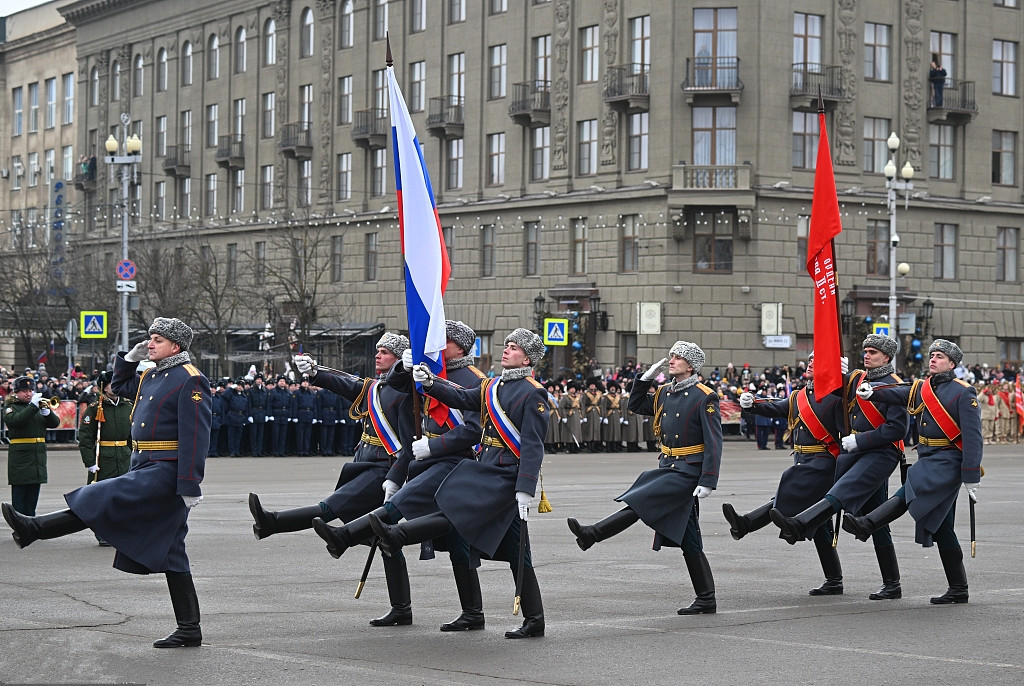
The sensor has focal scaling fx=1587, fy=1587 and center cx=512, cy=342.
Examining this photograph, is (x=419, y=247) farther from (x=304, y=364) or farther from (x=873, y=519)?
(x=873, y=519)

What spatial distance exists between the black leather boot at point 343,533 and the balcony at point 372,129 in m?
46.6

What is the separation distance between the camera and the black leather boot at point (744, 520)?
11798 millimetres

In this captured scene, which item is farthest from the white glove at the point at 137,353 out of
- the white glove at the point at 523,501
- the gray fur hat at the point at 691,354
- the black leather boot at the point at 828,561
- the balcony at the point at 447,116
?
the balcony at the point at 447,116

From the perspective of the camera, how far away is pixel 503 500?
10.3 m

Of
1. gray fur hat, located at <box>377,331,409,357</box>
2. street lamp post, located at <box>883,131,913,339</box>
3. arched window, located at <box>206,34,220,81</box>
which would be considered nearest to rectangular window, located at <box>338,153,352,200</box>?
arched window, located at <box>206,34,220,81</box>

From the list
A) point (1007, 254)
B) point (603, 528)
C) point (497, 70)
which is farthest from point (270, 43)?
point (603, 528)

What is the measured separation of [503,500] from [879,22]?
41.3 m

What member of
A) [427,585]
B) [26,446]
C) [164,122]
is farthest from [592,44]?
[427,585]

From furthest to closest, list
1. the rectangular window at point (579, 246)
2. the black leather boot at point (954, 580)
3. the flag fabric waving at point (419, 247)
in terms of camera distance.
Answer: the rectangular window at point (579, 246) < the black leather boot at point (954, 580) < the flag fabric waving at point (419, 247)

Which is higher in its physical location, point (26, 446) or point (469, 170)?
point (469, 170)

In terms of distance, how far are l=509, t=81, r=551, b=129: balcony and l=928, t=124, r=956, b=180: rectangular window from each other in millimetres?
12062

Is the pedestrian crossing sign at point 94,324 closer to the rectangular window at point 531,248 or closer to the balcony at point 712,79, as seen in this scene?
the rectangular window at point 531,248

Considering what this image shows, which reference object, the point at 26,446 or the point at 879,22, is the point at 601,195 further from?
the point at 26,446

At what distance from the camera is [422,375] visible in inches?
400
